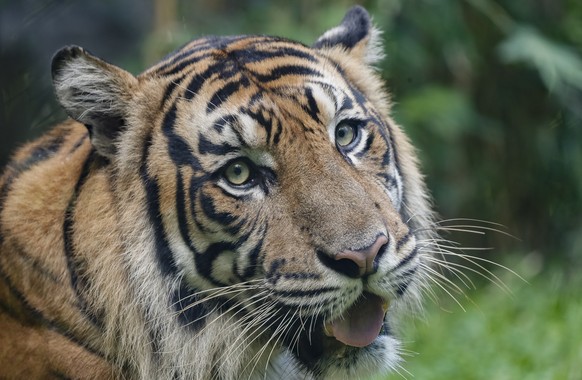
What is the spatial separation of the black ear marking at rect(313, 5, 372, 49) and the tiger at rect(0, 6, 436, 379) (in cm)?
39

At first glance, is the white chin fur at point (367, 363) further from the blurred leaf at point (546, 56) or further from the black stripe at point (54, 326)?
the blurred leaf at point (546, 56)

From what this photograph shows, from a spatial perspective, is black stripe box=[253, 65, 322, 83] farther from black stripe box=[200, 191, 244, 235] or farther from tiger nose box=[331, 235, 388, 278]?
tiger nose box=[331, 235, 388, 278]

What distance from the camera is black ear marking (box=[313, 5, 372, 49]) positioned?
3773 millimetres

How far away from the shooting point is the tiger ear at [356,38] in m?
3.77

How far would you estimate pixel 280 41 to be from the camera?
3539 mm

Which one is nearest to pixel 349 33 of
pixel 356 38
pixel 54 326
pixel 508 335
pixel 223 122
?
pixel 356 38

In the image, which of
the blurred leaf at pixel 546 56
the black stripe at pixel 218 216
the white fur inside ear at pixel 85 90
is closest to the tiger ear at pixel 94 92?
the white fur inside ear at pixel 85 90

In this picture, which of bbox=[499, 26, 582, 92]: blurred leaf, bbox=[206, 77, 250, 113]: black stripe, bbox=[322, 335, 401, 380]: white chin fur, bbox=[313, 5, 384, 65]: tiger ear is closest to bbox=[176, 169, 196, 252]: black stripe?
bbox=[206, 77, 250, 113]: black stripe

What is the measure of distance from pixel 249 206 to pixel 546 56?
3.52m

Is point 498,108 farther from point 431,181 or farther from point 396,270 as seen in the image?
point 396,270

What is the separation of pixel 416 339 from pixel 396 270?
2.65 m

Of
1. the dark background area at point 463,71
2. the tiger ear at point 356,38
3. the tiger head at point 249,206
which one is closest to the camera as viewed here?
the tiger head at point 249,206

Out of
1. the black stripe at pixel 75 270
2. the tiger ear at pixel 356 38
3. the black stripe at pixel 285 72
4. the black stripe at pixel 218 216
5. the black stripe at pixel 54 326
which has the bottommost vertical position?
the black stripe at pixel 54 326

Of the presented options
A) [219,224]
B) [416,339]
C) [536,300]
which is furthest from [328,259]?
[536,300]
